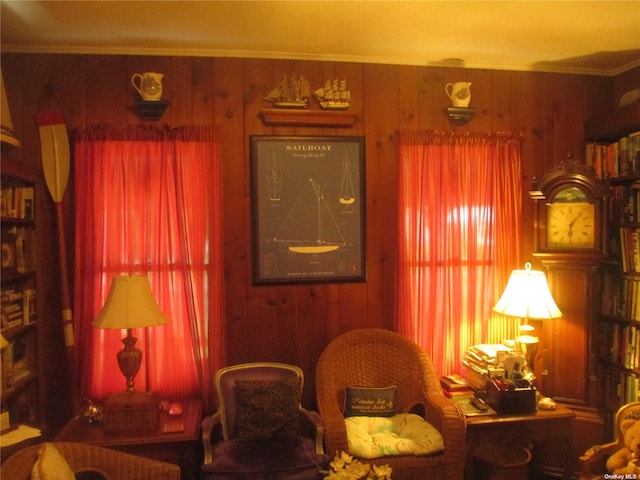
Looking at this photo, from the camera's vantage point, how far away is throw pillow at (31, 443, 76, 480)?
5.40 feet

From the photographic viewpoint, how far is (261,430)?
229 cm

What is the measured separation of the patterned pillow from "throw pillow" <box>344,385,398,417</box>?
352 millimetres

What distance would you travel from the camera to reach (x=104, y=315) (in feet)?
7.57

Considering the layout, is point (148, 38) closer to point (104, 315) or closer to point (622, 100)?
point (104, 315)

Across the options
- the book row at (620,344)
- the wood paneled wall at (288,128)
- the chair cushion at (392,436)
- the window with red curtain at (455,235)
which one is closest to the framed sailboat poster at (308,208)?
the wood paneled wall at (288,128)

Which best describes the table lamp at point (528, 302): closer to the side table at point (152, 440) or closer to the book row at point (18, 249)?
the side table at point (152, 440)

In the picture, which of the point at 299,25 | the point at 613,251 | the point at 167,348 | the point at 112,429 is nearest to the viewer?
the point at 112,429

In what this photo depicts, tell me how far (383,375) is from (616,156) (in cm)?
209

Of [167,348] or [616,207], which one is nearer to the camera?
[167,348]

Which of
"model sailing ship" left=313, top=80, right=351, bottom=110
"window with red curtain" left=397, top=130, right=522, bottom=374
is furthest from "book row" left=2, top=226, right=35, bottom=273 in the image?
"window with red curtain" left=397, top=130, right=522, bottom=374

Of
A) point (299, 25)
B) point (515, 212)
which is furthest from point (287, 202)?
point (515, 212)

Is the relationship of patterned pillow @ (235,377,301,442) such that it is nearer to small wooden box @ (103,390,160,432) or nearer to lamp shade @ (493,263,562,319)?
small wooden box @ (103,390,160,432)

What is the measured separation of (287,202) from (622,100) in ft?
7.26

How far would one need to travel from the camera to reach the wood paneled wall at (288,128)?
2.63 meters
